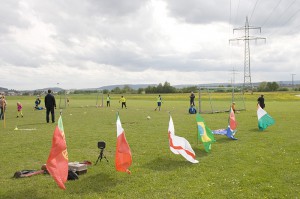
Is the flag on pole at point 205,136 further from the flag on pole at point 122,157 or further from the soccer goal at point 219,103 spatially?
the soccer goal at point 219,103

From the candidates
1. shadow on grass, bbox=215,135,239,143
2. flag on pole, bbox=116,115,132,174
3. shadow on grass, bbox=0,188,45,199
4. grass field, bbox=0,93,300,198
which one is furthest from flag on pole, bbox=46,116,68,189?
shadow on grass, bbox=215,135,239,143

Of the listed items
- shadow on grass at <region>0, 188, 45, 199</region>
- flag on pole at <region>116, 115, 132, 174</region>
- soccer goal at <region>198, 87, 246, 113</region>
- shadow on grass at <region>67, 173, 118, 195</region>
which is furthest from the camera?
soccer goal at <region>198, 87, 246, 113</region>

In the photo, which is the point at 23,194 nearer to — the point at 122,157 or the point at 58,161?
the point at 58,161

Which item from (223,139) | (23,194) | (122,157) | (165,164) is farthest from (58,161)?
(223,139)

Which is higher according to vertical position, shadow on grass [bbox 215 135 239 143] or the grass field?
the grass field

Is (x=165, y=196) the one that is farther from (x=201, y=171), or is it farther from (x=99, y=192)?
(x=201, y=171)

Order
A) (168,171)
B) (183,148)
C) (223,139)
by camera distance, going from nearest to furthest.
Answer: (168,171) < (183,148) < (223,139)

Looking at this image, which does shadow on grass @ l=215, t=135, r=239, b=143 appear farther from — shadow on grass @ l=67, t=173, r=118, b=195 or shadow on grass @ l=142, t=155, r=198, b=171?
shadow on grass @ l=67, t=173, r=118, b=195

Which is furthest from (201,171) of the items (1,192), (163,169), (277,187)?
(1,192)

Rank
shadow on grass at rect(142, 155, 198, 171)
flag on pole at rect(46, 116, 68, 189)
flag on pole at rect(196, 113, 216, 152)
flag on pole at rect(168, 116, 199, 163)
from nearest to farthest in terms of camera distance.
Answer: flag on pole at rect(46, 116, 68, 189)
shadow on grass at rect(142, 155, 198, 171)
flag on pole at rect(168, 116, 199, 163)
flag on pole at rect(196, 113, 216, 152)

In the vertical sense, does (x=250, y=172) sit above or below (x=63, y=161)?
below

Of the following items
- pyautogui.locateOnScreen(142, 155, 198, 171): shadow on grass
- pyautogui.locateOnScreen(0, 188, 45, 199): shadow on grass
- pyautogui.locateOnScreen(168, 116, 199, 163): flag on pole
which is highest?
pyautogui.locateOnScreen(168, 116, 199, 163): flag on pole

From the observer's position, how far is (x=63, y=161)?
8.09 meters

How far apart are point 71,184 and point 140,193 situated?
2.00 metres
